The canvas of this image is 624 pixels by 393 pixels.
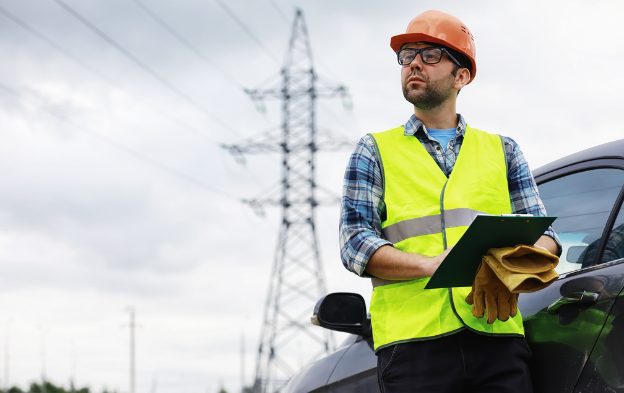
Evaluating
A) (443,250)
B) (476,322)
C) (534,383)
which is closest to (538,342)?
(534,383)

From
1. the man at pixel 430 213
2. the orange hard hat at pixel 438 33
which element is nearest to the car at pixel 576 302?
the man at pixel 430 213

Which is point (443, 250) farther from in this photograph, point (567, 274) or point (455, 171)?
point (567, 274)

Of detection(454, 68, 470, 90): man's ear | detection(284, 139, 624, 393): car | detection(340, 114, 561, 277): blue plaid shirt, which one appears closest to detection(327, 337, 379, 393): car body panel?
detection(284, 139, 624, 393): car

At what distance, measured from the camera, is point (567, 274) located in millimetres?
2443

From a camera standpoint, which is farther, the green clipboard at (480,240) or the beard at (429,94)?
the beard at (429,94)

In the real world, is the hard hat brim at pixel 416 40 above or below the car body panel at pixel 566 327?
above

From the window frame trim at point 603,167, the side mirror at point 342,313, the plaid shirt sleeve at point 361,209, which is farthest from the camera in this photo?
the side mirror at point 342,313

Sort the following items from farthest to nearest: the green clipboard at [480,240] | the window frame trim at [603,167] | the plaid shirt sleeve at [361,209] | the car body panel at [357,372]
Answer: the car body panel at [357,372], the window frame trim at [603,167], the plaid shirt sleeve at [361,209], the green clipboard at [480,240]

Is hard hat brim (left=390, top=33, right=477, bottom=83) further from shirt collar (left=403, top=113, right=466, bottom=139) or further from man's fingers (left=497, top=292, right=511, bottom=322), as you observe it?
man's fingers (left=497, top=292, right=511, bottom=322)

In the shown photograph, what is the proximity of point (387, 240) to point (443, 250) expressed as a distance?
19 cm

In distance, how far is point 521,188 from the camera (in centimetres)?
251

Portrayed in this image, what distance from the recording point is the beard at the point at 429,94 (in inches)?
99.3

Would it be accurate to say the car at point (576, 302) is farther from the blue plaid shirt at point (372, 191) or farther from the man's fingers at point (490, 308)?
the man's fingers at point (490, 308)

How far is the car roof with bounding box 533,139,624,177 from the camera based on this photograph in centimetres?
252
